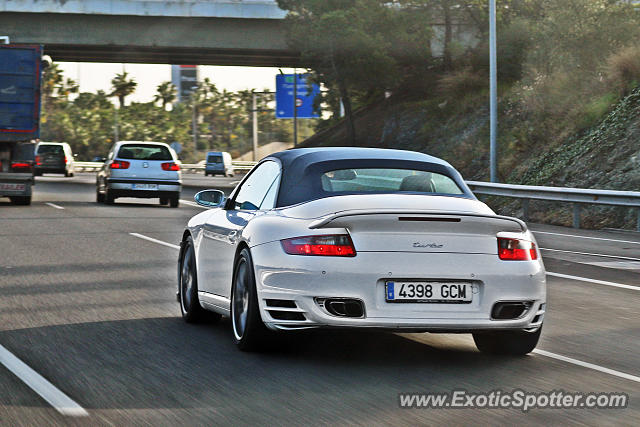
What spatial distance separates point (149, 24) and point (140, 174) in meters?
24.7

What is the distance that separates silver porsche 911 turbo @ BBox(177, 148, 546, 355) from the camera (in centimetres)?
714

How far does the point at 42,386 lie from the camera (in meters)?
6.74

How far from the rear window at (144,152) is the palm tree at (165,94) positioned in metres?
104

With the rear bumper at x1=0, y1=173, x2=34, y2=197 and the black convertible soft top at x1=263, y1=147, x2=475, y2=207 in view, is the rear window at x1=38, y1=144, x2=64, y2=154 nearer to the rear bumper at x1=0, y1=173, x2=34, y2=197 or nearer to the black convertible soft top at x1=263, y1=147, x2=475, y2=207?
the rear bumper at x1=0, y1=173, x2=34, y2=197

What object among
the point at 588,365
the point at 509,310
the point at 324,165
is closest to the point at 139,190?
the point at 324,165

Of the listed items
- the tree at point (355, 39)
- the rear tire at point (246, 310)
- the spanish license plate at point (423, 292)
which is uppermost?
the tree at point (355, 39)

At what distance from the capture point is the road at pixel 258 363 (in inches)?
239

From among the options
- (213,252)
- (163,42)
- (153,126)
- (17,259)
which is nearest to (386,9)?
(163,42)

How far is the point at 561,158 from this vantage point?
99.3ft

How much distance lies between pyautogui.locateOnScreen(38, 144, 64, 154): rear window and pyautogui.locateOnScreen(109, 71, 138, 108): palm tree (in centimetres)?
7035

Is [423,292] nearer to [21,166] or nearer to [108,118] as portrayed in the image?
[21,166]

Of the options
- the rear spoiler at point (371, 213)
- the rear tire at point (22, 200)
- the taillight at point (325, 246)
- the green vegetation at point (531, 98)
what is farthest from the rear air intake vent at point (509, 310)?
the rear tire at point (22, 200)

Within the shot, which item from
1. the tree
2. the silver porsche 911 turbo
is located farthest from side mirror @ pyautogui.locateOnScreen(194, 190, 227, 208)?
the tree

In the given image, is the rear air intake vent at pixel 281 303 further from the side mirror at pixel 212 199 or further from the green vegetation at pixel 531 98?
the green vegetation at pixel 531 98
